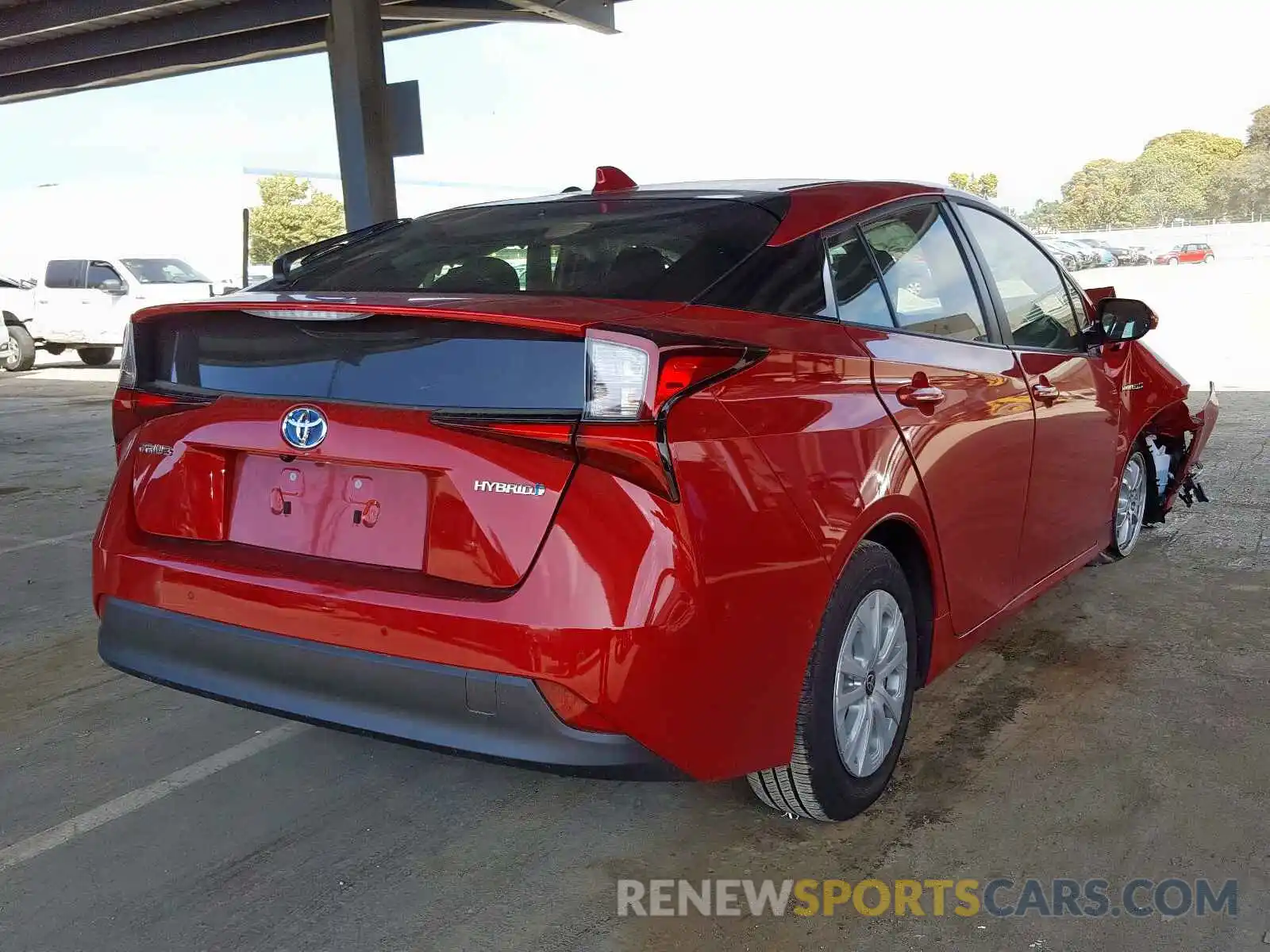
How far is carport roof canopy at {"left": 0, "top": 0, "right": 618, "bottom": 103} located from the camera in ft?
53.5

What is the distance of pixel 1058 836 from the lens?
2.83m

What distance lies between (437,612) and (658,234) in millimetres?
1154

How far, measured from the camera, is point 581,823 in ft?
9.71

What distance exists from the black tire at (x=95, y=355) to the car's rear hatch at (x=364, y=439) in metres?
17.2

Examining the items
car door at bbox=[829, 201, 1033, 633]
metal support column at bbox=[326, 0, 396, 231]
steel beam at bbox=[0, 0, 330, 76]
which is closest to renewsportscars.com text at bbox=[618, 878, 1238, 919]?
car door at bbox=[829, 201, 1033, 633]

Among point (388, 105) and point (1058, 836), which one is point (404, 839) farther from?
point (388, 105)

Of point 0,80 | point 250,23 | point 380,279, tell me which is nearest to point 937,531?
point 380,279

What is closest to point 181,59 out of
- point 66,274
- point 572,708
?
point 66,274

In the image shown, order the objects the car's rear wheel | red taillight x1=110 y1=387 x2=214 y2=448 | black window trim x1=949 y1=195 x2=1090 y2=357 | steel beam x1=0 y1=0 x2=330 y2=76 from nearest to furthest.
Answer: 1. red taillight x1=110 y1=387 x2=214 y2=448
2. black window trim x1=949 y1=195 x2=1090 y2=357
3. the car's rear wheel
4. steel beam x1=0 y1=0 x2=330 y2=76

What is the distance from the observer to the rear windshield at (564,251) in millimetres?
2652

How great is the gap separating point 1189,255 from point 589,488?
53.9 meters

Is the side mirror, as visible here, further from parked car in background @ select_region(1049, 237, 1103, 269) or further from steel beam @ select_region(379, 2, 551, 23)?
parked car in background @ select_region(1049, 237, 1103, 269)

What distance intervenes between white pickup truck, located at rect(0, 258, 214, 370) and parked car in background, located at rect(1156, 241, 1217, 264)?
1738 inches

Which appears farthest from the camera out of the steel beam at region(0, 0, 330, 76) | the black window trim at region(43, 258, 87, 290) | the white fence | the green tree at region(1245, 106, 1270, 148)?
the green tree at region(1245, 106, 1270, 148)
